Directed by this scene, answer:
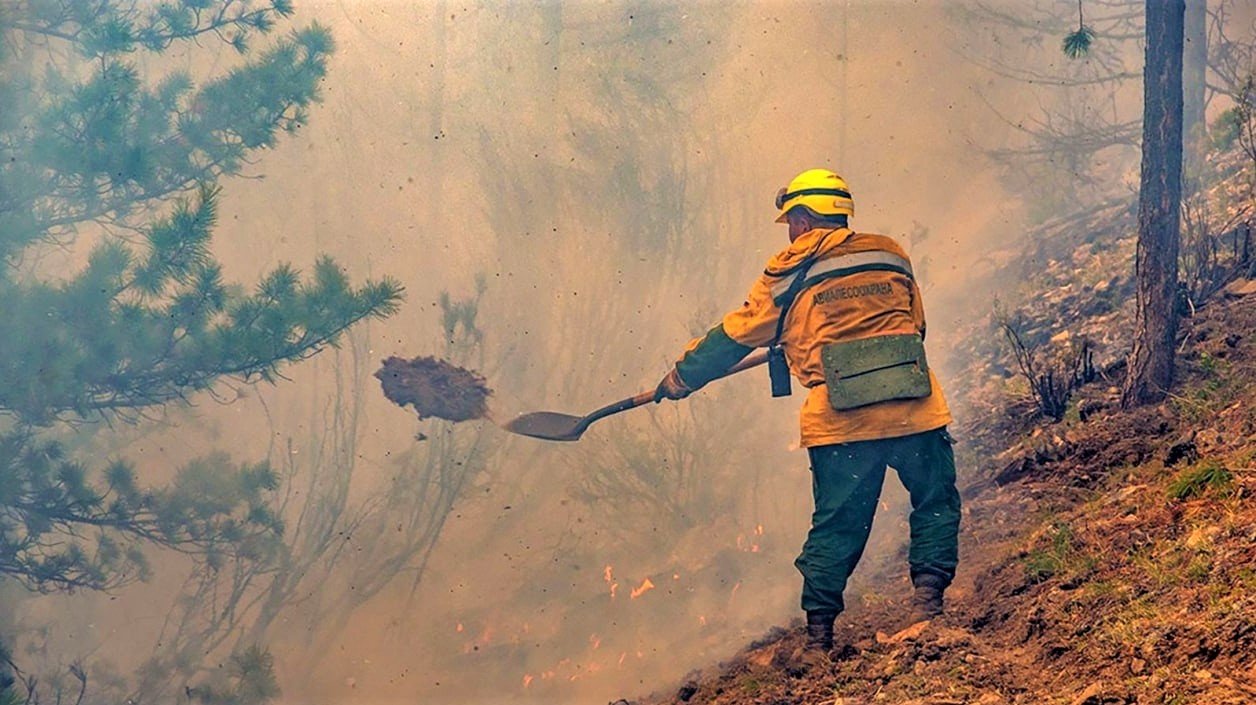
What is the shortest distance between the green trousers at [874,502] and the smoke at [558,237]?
216 centimetres

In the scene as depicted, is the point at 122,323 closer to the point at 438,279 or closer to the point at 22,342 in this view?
the point at 22,342

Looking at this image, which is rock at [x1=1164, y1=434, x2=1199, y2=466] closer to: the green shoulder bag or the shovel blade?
the green shoulder bag

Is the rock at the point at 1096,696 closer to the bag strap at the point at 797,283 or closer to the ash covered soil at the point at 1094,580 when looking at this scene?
the ash covered soil at the point at 1094,580

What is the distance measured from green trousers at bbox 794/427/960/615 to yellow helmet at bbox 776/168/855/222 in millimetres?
1038

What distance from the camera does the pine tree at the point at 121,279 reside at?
5320 millimetres

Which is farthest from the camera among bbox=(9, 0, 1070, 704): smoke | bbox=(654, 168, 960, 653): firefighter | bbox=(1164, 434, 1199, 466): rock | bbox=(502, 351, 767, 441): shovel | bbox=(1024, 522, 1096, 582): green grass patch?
bbox=(9, 0, 1070, 704): smoke

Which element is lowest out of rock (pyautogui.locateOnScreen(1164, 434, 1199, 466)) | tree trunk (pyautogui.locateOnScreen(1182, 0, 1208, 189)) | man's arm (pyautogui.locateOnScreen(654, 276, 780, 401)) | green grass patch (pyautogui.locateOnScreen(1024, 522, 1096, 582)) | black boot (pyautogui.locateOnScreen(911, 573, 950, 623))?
black boot (pyautogui.locateOnScreen(911, 573, 950, 623))

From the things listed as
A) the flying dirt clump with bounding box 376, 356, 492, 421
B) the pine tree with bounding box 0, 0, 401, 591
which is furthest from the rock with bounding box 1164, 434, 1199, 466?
the pine tree with bounding box 0, 0, 401, 591

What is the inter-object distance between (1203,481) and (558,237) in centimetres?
439

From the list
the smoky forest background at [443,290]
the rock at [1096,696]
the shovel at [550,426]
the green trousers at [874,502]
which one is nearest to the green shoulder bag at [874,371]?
the green trousers at [874,502]

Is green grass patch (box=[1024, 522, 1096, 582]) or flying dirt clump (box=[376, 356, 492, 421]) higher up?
flying dirt clump (box=[376, 356, 492, 421])

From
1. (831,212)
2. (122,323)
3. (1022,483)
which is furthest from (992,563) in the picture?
(122,323)

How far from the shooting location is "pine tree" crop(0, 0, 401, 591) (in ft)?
17.5

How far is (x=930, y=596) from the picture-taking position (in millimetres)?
3889
